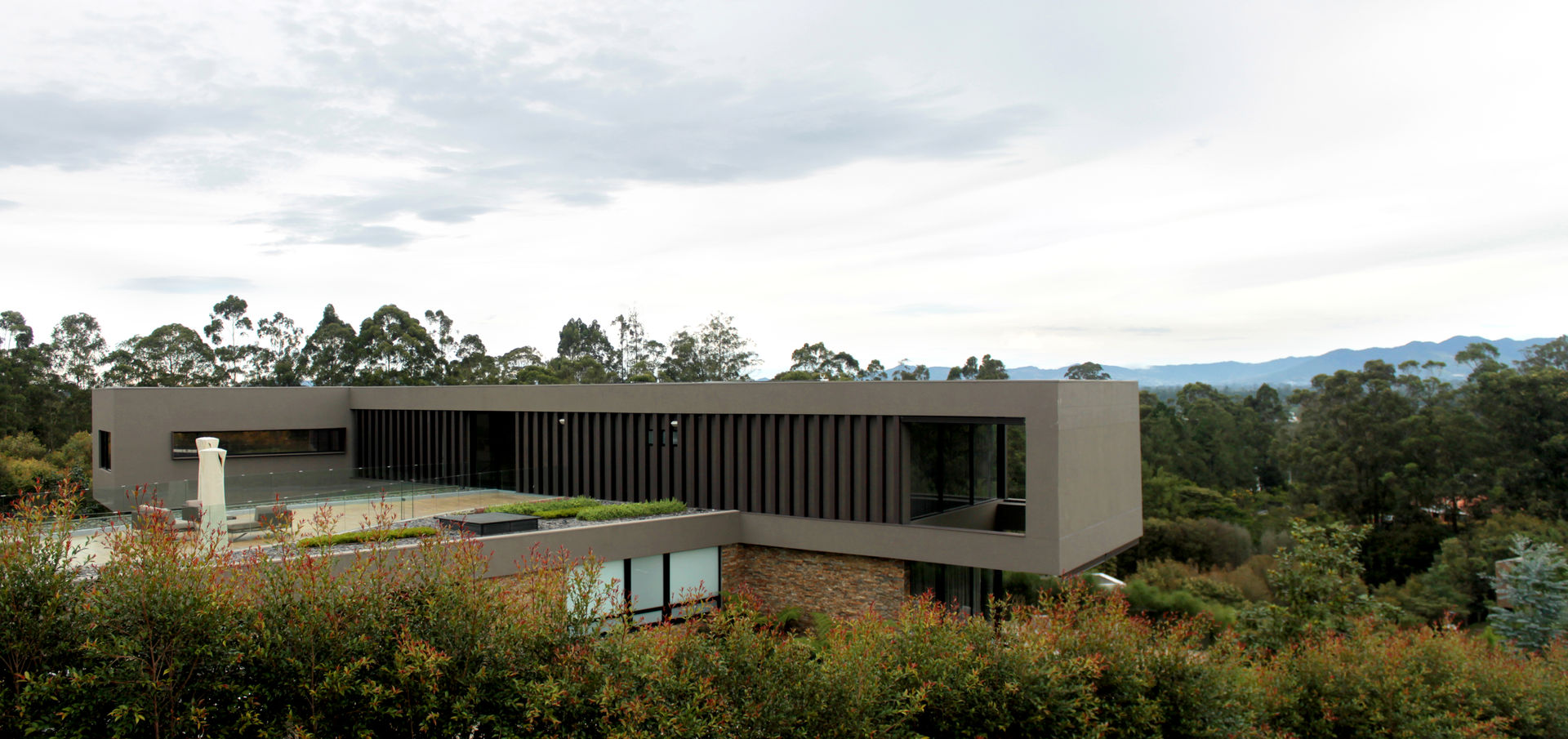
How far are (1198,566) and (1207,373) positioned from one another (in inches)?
5611

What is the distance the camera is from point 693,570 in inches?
608

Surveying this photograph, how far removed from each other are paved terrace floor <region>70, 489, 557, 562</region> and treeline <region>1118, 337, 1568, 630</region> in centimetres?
2117

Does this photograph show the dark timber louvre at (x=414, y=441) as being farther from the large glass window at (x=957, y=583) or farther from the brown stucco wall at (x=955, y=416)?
the large glass window at (x=957, y=583)

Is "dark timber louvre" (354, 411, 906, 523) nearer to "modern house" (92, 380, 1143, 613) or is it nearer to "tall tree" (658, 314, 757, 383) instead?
"modern house" (92, 380, 1143, 613)

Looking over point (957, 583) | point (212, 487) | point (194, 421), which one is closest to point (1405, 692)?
point (957, 583)

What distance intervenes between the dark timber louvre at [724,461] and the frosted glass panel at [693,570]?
1098 millimetres

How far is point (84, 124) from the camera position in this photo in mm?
22938

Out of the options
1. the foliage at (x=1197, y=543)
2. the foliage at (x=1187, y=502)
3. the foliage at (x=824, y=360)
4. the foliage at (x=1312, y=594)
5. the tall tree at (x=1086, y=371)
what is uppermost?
the foliage at (x=824, y=360)

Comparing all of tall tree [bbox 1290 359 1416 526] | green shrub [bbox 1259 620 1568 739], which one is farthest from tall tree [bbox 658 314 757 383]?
green shrub [bbox 1259 620 1568 739]

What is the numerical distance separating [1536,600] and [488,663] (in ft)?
76.8

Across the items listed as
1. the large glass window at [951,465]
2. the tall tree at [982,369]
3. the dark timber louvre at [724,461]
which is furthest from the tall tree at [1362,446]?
the dark timber louvre at [724,461]

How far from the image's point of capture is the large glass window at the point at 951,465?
584 inches

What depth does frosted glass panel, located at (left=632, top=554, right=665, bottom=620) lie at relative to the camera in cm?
1478

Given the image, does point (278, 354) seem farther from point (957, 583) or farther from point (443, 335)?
point (957, 583)
